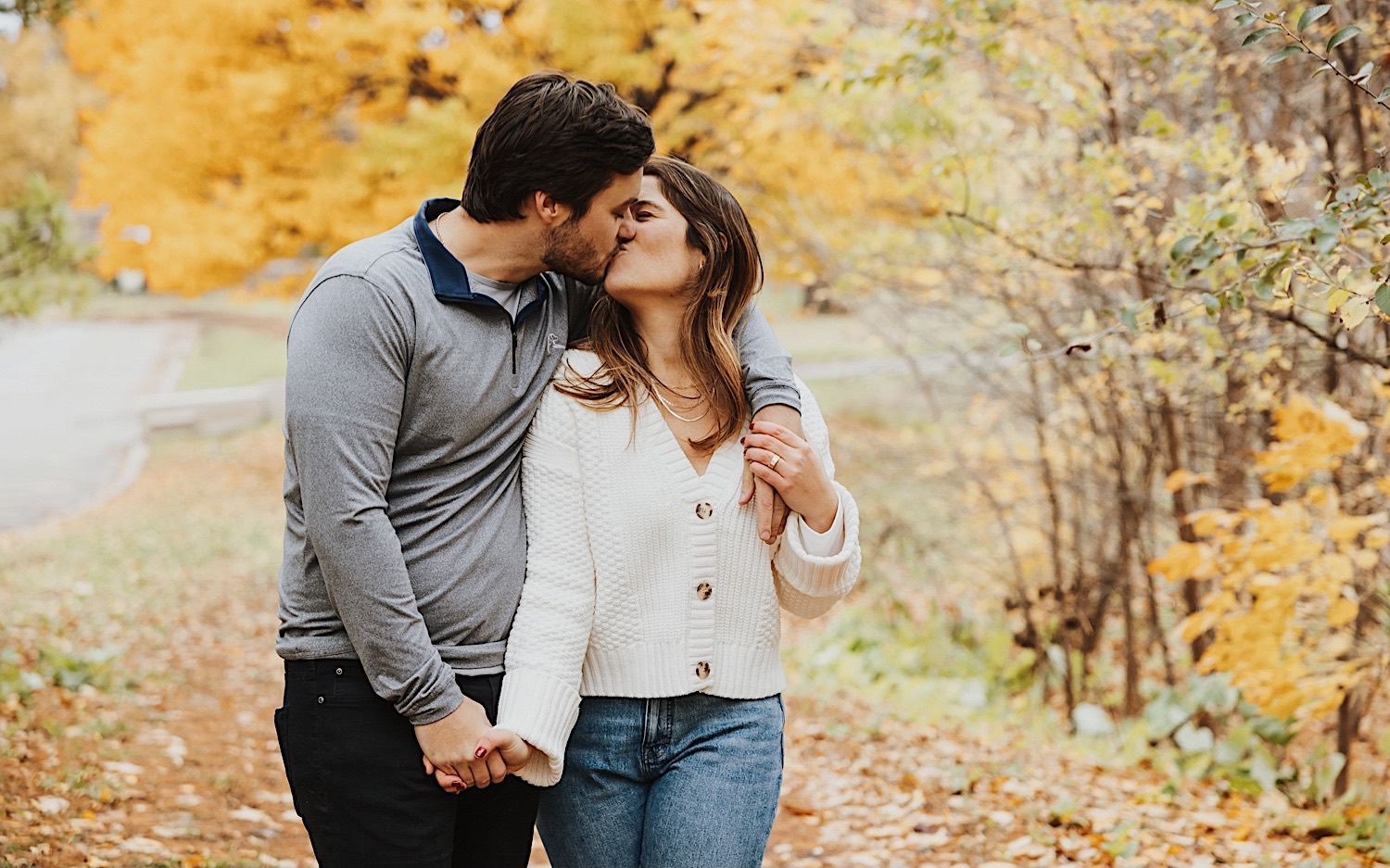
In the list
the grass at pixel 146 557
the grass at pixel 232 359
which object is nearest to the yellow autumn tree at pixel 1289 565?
the grass at pixel 146 557

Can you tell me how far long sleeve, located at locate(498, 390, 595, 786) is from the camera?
2.11m

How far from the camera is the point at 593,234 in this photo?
7.22 ft

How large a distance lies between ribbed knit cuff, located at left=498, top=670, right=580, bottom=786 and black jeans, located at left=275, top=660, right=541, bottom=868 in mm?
97

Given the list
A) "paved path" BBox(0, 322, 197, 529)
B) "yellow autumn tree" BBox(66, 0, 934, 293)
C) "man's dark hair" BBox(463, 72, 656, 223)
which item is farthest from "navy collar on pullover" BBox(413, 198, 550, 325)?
"paved path" BBox(0, 322, 197, 529)

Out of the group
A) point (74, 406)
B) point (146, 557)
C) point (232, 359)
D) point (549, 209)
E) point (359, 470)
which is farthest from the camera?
point (232, 359)

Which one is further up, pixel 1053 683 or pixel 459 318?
pixel 459 318

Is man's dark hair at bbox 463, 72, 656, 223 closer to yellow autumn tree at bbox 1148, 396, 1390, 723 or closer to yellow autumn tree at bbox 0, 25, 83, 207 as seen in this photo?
yellow autumn tree at bbox 1148, 396, 1390, 723

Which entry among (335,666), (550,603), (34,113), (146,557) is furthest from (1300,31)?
(34,113)

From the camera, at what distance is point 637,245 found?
232 cm

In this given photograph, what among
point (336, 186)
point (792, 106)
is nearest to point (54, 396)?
point (336, 186)

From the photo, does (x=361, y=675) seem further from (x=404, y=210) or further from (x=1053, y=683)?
(x=404, y=210)

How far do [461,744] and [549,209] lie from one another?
0.94 meters

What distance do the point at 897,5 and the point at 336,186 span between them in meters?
4.52

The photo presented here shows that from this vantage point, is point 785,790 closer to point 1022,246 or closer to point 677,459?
point 1022,246
